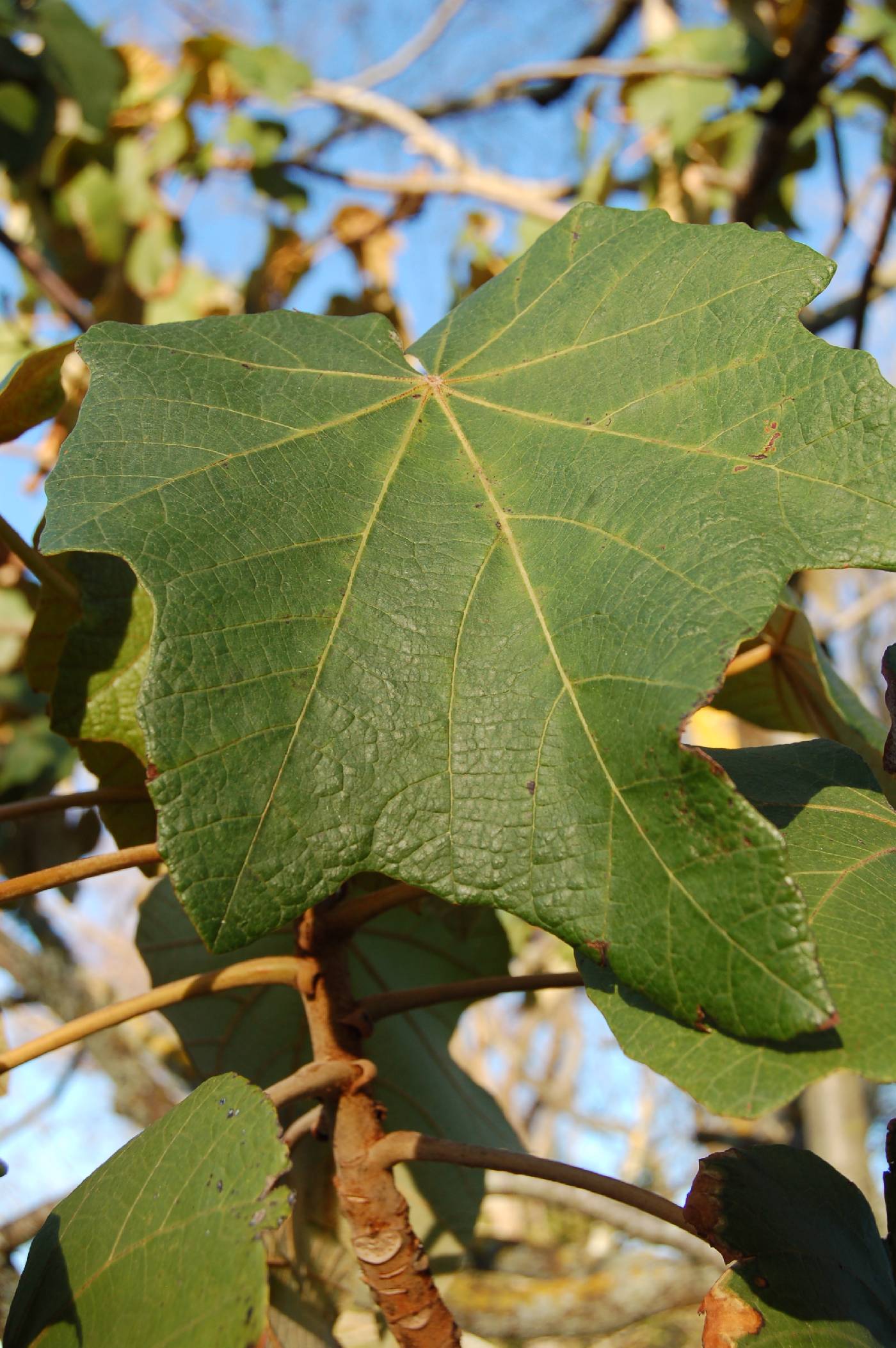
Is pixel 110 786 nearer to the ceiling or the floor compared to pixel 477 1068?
nearer to the ceiling

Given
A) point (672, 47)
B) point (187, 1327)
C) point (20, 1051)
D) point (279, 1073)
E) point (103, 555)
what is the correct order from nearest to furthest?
point (187, 1327) < point (20, 1051) < point (103, 555) < point (279, 1073) < point (672, 47)

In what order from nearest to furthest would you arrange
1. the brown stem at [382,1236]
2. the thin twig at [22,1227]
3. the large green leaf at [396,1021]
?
1. the brown stem at [382,1236]
2. the large green leaf at [396,1021]
3. the thin twig at [22,1227]

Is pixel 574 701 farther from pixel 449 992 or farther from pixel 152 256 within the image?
pixel 152 256

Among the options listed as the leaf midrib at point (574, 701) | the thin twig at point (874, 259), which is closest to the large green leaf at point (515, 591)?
the leaf midrib at point (574, 701)

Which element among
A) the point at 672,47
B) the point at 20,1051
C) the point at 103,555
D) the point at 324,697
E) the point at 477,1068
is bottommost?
the point at 477,1068

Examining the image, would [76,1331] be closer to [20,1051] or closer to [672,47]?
[20,1051]

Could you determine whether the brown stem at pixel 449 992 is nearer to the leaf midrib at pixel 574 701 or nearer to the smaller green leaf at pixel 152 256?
the leaf midrib at pixel 574 701

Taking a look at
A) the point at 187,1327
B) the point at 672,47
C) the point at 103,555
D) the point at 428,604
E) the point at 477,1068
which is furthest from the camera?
the point at 477,1068

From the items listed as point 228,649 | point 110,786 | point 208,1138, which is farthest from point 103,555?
point 208,1138
